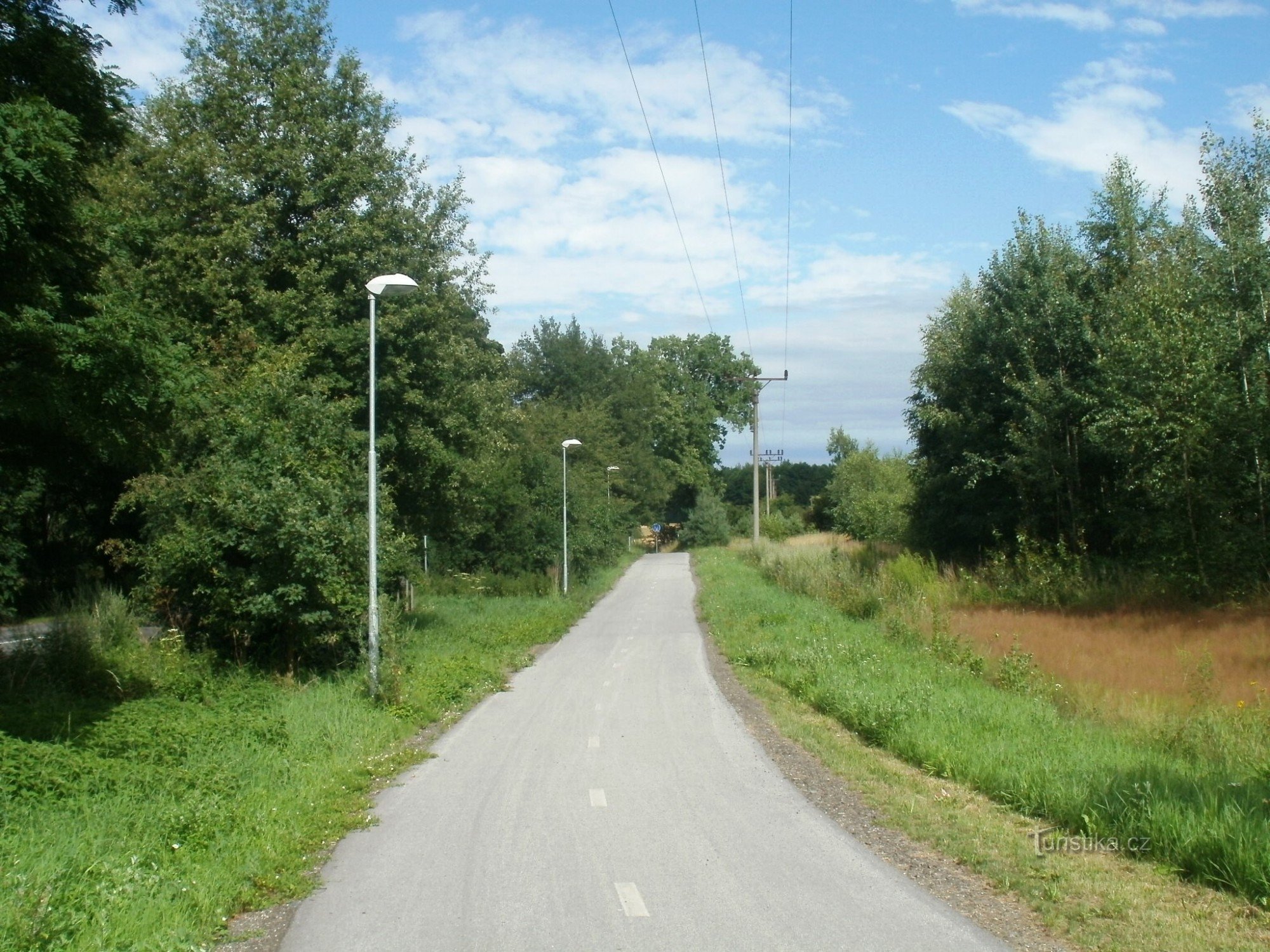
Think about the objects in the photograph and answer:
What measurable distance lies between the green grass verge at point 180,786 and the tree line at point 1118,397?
17757 millimetres

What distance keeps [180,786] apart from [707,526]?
8021cm

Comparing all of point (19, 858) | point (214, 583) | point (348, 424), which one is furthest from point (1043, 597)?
point (19, 858)

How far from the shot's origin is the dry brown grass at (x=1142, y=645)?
46.7 feet

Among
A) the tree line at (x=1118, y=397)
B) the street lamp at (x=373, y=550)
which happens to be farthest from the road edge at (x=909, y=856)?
the tree line at (x=1118, y=397)

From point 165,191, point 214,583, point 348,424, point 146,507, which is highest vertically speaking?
point 165,191

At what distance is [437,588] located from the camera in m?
38.7

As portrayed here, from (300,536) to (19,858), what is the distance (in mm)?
9404

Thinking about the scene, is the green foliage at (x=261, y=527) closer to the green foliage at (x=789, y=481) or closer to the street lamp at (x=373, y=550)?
the street lamp at (x=373, y=550)

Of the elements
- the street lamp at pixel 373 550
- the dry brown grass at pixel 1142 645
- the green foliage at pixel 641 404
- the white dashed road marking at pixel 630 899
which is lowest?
the dry brown grass at pixel 1142 645

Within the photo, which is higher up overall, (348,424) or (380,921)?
(348,424)

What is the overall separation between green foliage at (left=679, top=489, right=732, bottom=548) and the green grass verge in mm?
71253

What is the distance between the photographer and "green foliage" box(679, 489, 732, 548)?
8819cm

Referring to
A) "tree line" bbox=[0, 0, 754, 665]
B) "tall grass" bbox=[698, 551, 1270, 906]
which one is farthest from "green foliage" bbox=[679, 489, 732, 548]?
"tall grass" bbox=[698, 551, 1270, 906]

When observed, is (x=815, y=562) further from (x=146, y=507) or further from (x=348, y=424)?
(x=146, y=507)
